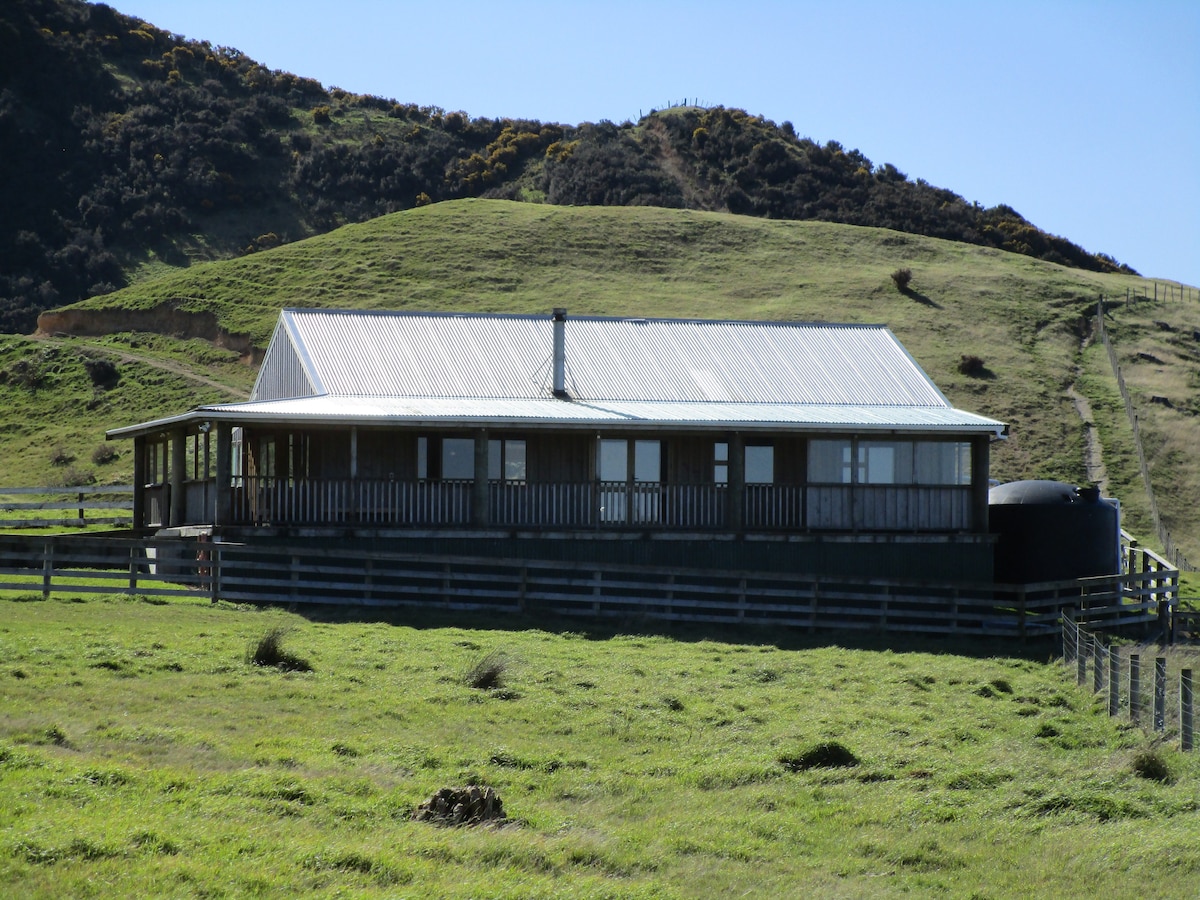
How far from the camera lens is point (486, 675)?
655 inches

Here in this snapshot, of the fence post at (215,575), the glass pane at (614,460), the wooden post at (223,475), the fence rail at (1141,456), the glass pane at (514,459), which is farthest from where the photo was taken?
the fence rail at (1141,456)

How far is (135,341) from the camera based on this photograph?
198 ft

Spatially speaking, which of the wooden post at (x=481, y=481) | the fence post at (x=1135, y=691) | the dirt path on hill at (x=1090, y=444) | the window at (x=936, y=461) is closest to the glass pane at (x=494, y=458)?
the wooden post at (x=481, y=481)

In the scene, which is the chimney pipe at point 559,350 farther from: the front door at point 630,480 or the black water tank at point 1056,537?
the black water tank at point 1056,537

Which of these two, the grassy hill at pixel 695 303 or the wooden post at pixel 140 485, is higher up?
the grassy hill at pixel 695 303

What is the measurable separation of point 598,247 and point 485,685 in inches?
2298

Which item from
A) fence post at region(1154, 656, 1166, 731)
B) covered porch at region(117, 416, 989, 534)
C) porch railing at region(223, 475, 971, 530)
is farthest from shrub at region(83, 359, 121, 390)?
fence post at region(1154, 656, 1166, 731)

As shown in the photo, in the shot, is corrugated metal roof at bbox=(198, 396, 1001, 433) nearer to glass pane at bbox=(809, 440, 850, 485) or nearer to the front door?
glass pane at bbox=(809, 440, 850, 485)

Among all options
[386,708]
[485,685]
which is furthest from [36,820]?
Result: [485,685]

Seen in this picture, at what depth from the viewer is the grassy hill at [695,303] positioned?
50.7m

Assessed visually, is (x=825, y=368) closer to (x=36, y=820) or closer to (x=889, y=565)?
(x=889, y=565)

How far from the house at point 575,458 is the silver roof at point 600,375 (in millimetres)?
78

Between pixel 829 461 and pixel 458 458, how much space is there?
25.5 feet

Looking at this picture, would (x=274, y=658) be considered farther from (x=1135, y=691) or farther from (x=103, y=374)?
(x=103, y=374)
